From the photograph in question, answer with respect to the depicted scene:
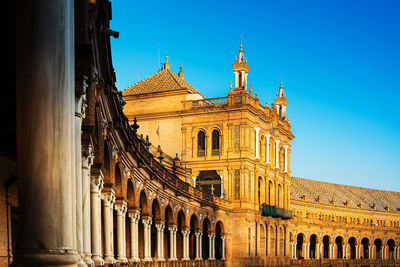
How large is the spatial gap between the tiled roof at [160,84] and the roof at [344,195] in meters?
35.2

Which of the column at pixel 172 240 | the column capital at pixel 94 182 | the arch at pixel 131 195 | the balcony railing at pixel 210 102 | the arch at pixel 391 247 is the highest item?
the balcony railing at pixel 210 102

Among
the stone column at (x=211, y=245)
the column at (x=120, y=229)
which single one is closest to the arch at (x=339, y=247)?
the stone column at (x=211, y=245)

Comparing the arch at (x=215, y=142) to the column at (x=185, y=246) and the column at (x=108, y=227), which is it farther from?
the column at (x=108, y=227)

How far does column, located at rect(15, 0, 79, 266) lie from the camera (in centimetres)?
611

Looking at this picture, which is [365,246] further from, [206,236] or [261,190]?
[206,236]

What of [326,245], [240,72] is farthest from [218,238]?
[326,245]

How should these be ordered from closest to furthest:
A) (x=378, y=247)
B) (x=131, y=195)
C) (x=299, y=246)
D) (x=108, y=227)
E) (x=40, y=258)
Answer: (x=40, y=258), (x=108, y=227), (x=131, y=195), (x=299, y=246), (x=378, y=247)

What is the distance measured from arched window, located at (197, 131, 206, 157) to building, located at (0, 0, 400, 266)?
6.4 inches

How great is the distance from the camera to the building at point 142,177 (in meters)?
6.20

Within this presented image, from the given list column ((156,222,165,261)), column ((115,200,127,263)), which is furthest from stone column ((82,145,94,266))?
column ((156,222,165,261))

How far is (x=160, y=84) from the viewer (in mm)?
70375

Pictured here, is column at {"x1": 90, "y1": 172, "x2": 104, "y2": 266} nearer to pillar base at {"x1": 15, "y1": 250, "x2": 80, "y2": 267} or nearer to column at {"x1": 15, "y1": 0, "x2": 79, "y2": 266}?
column at {"x1": 15, "y1": 0, "x2": 79, "y2": 266}

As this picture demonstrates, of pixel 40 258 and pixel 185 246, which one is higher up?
pixel 40 258

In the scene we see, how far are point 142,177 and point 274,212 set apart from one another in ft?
123
